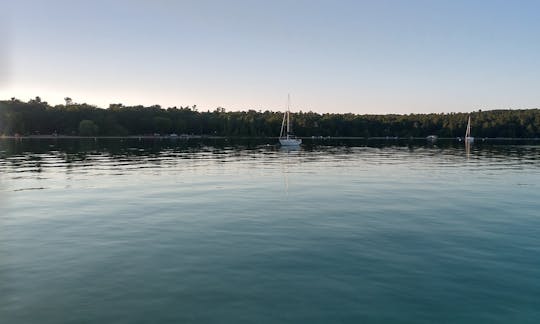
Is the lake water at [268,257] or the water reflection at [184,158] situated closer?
the lake water at [268,257]

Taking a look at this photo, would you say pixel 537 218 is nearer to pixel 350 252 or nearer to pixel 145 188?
pixel 350 252

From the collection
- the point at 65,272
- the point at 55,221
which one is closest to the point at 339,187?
the point at 55,221

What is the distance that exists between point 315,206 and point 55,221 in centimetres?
1652

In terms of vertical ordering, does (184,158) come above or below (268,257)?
above

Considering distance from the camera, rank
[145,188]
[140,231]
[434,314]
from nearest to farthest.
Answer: [434,314]
[140,231]
[145,188]

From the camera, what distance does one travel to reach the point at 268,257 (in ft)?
61.5

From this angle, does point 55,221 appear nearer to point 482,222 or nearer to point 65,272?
point 65,272

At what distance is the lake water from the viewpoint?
44.1 feet

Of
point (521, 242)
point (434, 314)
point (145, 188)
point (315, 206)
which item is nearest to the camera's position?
point (434, 314)

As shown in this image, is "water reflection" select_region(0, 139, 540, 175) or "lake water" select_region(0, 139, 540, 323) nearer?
"lake water" select_region(0, 139, 540, 323)

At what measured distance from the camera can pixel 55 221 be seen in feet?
85.6

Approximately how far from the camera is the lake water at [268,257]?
13.5 metres

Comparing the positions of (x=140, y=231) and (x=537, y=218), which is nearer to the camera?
(x=140, y=231)

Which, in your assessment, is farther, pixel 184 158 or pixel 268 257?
pixel 184 158
